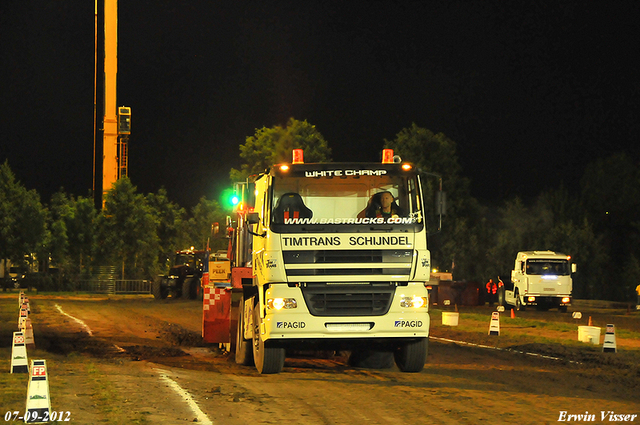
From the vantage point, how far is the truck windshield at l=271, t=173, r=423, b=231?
12.9 m

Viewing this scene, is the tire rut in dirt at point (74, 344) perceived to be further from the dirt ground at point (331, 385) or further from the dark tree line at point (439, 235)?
the dark tree line at point (439, 235)

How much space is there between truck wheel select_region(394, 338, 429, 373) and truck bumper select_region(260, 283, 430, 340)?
70 centimetres

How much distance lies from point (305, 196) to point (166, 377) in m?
3.55

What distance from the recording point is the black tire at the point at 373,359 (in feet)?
49.5

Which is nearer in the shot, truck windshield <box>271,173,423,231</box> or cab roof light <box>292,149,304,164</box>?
truck windshield <box>271,173,423,231</box>

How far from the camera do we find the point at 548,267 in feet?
131

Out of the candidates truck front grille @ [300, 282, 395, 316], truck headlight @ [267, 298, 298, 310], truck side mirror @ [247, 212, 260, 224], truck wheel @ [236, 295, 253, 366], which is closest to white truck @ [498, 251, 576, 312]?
truck wheel @ [236, 295, 253, 366]

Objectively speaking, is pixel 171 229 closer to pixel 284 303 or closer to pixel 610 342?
pixel 610 342

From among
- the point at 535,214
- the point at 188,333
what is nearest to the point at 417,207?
the point at 188,333

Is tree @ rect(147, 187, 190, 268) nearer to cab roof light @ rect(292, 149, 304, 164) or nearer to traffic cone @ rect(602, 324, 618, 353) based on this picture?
traffic cone @ rect(602, 324, 618, 353)

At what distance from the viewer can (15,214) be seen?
6700 cm

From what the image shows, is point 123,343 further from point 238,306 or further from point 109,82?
point 109,82

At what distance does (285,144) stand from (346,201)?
1893 inches

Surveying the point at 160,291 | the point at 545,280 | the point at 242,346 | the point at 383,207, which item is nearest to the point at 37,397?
the point at 383,207
